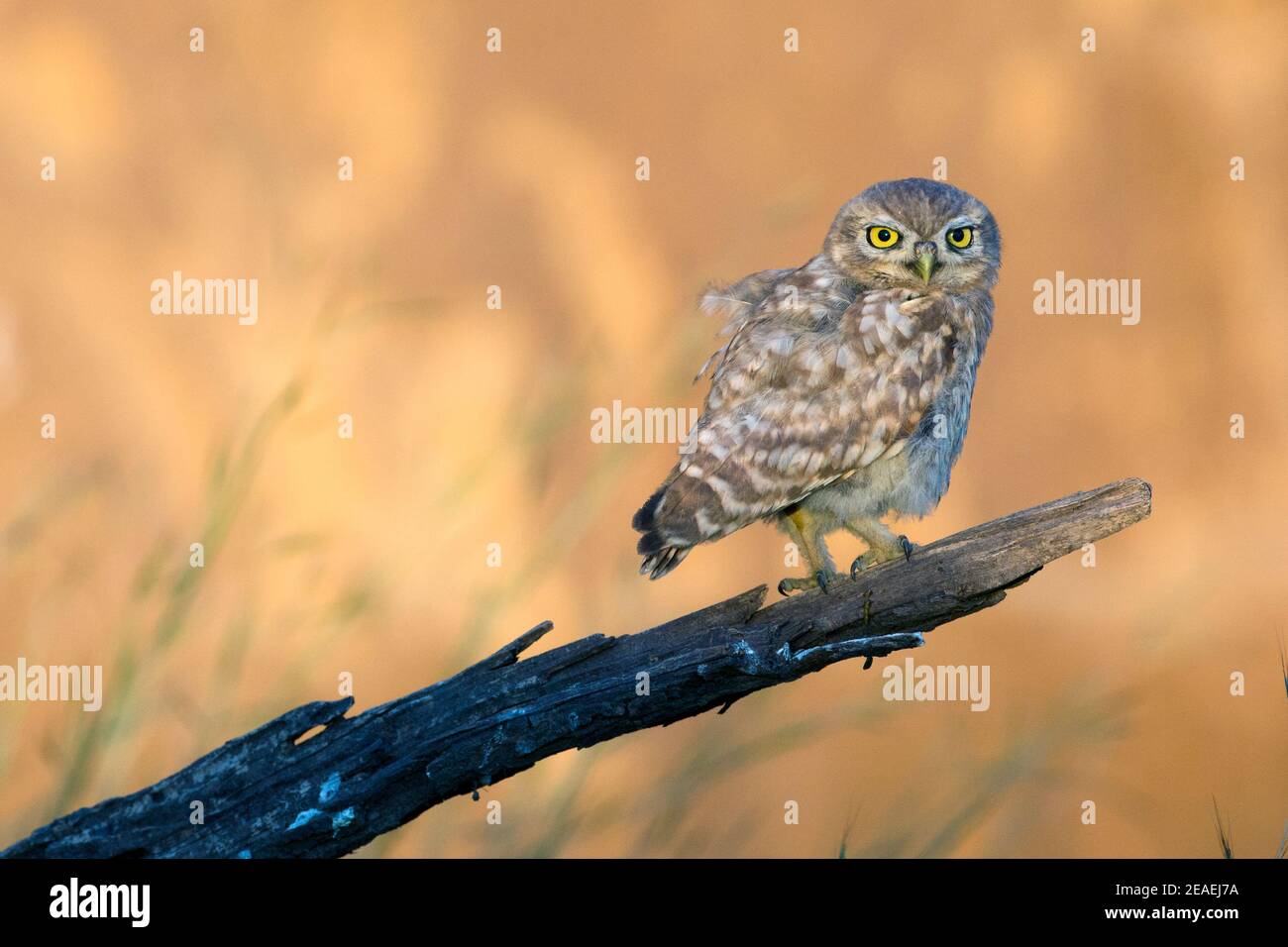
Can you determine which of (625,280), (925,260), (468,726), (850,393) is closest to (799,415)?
(850,393)

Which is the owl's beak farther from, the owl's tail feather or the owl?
the owl's tail feather

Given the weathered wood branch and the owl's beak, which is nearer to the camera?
the weathered wood branch

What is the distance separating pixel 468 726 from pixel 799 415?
3.92 feet

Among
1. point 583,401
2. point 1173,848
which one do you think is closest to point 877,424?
point 583,401

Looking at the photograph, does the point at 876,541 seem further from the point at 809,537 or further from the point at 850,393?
the point at 850,393

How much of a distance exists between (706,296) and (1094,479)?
3.95 m

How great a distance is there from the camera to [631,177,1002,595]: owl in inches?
130

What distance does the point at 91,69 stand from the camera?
6938 mm

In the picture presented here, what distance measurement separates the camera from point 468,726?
263 cm

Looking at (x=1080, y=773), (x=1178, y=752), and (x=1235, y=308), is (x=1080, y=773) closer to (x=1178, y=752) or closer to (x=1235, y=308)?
(x=1178, y=752)

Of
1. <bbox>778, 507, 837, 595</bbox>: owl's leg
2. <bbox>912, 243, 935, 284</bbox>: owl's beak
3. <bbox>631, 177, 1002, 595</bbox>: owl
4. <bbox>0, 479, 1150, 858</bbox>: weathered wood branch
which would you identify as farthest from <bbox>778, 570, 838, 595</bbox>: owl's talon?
<bbox>912, 243, 935, 284</bbox>: owl's beak

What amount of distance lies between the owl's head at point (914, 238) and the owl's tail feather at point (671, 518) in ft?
2.57

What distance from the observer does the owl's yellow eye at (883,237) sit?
349 centimetres

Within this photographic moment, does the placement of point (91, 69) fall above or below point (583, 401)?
above
